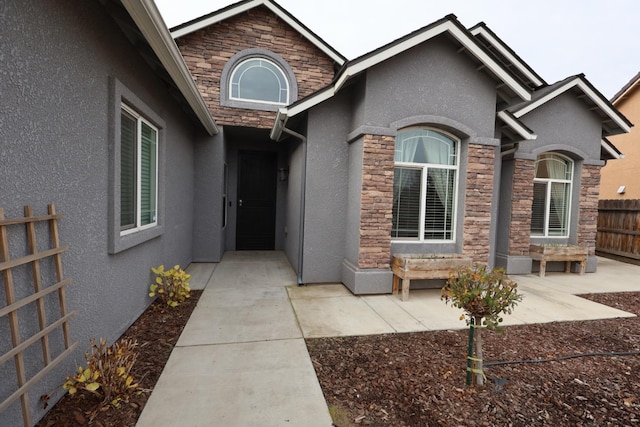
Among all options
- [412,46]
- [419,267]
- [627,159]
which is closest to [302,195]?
[419,267]

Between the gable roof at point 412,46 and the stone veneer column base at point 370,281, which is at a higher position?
the gable roof at point 412,46

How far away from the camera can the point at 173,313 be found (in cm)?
428

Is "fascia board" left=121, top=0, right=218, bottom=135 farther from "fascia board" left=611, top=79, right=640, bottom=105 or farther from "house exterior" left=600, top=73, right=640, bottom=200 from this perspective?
"fascia board" left=611, top=79, right=640, bottom=105

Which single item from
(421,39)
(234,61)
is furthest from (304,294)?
(234,61)

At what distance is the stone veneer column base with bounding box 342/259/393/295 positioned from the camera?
5.25 meters

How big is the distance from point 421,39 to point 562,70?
4372 centimetres

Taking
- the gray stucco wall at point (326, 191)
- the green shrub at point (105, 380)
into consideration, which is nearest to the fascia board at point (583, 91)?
the gray stucco wall at point (326, 191)

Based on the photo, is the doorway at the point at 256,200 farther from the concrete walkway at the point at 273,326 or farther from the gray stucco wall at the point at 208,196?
the concrete walkway at the point at 273,326

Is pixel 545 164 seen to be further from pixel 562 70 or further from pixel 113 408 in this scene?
pixel 562 70

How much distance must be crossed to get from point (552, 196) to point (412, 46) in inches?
215

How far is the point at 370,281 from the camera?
5.29 metres

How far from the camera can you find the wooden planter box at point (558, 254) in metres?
6.94

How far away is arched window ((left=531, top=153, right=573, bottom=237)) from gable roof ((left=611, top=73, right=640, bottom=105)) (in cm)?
785

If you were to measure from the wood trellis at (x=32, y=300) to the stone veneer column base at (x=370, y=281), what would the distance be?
386 cm
